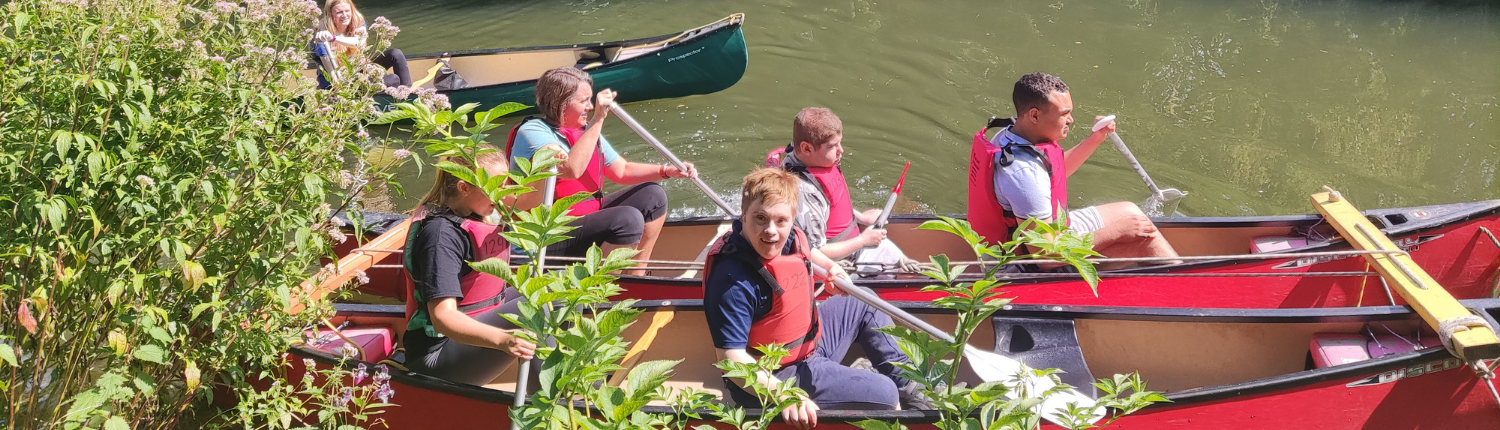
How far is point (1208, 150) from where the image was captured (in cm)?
719

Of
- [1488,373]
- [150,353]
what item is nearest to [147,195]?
[150,353]

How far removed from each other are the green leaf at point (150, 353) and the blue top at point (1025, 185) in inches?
117

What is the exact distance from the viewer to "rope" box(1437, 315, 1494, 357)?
312cm

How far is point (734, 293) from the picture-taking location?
115 inches

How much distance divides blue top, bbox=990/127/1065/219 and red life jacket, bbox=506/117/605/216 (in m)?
1.68

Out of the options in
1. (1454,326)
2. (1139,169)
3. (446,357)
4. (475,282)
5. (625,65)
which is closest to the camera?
(1454,326)

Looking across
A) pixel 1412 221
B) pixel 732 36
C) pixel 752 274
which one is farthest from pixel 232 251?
pixel 732 36

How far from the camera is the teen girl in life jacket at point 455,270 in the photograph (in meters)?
2.93

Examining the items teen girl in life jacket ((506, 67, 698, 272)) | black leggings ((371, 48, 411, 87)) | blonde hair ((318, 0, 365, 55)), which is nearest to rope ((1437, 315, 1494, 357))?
teen girl in life jacket ((506, 67, 698, 272))

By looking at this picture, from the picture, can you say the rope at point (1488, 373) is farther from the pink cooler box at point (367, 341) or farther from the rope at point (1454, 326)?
the pink cooler box at point (367, 341)

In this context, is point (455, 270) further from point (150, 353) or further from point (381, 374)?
point (150, 353)

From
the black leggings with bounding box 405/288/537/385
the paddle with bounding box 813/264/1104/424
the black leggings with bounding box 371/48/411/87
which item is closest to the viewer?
the paddle with bounding box 813/264/1104/424

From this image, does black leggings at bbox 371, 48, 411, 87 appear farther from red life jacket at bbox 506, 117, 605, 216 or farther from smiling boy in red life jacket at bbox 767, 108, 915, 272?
smiling boy in red life jacket at bbox 767, 108, 915, 272

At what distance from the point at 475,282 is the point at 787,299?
1.09 metres
